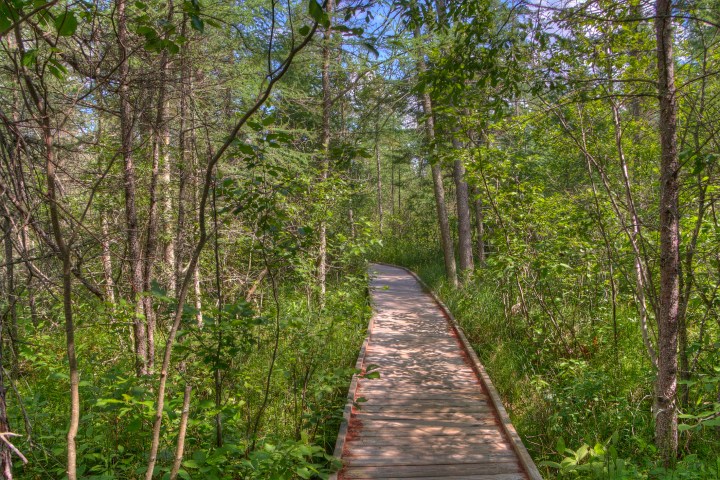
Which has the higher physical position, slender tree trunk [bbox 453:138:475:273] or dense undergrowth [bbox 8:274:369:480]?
slender tree trunk [bbox 453:138:475:273]

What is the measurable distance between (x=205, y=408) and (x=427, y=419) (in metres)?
2.82

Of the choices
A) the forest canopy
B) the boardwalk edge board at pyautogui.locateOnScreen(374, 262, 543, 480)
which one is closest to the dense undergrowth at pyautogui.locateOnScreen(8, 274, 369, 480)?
the forest canopy

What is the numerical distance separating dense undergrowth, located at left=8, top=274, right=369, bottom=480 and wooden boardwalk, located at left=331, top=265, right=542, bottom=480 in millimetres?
345

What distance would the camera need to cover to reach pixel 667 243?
355 centimetres

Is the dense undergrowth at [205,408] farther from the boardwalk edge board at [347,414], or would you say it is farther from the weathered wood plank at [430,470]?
the weathered wood plank at [430,470]

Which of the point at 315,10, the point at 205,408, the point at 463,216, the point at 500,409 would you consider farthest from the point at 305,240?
the point at 463,216

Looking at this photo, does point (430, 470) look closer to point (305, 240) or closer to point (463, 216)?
point (305, 240)

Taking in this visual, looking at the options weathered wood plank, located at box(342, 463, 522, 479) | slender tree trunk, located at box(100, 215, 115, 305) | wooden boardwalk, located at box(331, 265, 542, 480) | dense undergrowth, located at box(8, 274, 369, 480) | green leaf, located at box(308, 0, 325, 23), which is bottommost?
weathered wood plank, located at box(342, 463, 522, 479)

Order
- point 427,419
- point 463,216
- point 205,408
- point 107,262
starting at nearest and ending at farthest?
point 205,408 → point 427,419 → point 107,262 → point 463,216

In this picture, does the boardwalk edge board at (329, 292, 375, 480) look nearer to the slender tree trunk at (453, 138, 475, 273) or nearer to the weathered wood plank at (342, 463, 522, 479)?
the weathered wood plank at (342, 463, 522, 479)

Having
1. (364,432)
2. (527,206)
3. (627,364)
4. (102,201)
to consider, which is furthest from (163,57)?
(627,364)

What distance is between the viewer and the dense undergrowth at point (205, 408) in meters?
3.10

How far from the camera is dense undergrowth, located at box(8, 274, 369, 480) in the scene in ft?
10.2

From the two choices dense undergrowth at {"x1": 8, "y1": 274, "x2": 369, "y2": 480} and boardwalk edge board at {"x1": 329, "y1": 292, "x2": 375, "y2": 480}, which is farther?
boardwalk edge board at {"x1": 329, "y1": 292, "x2": 375, "y2": 480}
